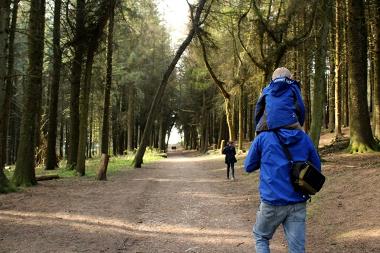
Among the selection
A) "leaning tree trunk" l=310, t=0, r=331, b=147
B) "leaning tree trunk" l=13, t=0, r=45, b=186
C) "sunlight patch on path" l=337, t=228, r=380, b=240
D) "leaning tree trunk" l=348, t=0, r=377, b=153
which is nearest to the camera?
"sunlight patch on path" l=337, t=228, r=380, b=240

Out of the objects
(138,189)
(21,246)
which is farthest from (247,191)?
(21,246)

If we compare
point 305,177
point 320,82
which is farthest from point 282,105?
point 320,82

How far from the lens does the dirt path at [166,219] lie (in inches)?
282

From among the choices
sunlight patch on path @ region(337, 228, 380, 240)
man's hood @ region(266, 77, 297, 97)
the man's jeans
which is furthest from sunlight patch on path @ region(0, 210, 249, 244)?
man's hood @ region(266, 77, 297, 97)

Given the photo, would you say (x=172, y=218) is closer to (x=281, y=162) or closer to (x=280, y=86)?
(x=281, y=162)

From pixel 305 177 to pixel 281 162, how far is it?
0.25 meters

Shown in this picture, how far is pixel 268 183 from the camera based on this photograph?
163 inches

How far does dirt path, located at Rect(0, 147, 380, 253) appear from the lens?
717 centimetres

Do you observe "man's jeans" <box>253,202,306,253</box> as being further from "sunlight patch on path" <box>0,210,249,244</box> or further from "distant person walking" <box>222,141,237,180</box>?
"distant person walking" <box>222,141,237,180</box>

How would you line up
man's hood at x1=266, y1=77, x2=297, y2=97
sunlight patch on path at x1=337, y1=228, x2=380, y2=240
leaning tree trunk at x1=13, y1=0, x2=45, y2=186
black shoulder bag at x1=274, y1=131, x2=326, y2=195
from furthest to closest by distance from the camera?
1. leaning tree trunk at x1=13, y1=0, x2=45, y2=186
2. sunlight patch on path at x1=337, y1=228, x2=380, y2=240
3. man's hood at x1=266, y1=77, x2=297, y2=97
4. black shoulder bag at x1=274, y1=131, x2=326, y2=195

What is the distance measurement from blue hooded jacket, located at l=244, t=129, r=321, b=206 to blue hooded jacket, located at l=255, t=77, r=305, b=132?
88 millimetres

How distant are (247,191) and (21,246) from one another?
8734 millimetres

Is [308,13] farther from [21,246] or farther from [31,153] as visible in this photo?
[21,246]

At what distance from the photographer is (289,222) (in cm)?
414
